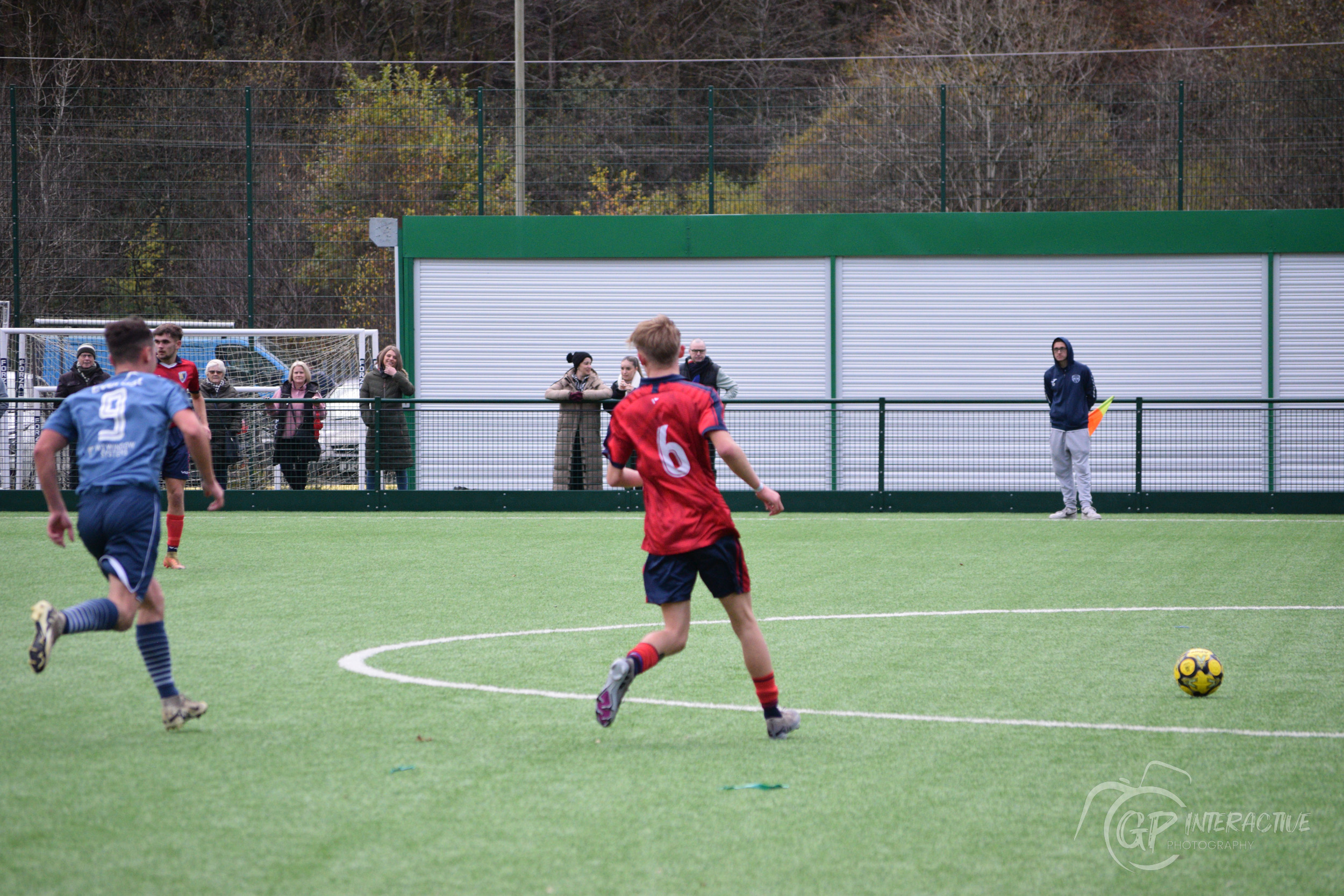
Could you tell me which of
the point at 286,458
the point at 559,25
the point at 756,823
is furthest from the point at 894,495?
the point at 559,25

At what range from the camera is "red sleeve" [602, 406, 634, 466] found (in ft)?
18.7

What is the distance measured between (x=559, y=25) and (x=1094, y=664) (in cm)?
3243

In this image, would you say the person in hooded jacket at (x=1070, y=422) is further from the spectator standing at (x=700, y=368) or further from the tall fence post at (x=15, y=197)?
the tall fence post at (x=15, y=197)

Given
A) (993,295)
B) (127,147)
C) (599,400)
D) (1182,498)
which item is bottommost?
(1182,498)

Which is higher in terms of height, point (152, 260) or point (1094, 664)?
point (152, 260)

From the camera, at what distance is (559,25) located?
36781 millimetres

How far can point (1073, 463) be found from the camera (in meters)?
16.0

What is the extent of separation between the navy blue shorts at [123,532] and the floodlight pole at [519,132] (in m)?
17.3

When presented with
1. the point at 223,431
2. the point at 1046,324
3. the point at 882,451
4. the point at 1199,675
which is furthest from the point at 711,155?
the point at 1199,675

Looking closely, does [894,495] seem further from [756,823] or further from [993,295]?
[756,823]

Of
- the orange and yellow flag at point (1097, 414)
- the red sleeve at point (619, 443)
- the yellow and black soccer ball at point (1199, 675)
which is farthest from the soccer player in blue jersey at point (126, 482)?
the orange and yellow flag at point (1097, 414)

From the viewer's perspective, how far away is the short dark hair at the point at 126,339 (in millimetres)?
5758

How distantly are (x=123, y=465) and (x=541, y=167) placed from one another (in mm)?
20834

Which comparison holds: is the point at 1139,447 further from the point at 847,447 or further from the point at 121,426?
the point at 121,426
